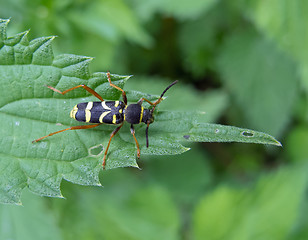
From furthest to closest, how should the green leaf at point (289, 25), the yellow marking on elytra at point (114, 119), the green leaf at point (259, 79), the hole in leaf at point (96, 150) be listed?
the green leaf at point (259, 79)
the green leaf at point (289, 25)
the yellow marking on elytra at point (114, 119)
the hole in leaf at point (96, 150)

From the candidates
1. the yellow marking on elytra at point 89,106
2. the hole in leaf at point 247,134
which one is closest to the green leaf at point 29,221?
the yellow marking on elytra at point 89,106

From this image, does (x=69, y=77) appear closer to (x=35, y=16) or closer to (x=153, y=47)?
(x=35, y=16)

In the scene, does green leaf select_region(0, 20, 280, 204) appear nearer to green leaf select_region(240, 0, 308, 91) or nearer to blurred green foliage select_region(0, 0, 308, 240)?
blurred green foliage select_region(0, 0, 308, 240)

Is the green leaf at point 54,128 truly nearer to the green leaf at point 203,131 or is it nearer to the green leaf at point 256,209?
the green leaf at point 203,131

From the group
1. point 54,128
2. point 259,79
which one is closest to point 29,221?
point 54,128

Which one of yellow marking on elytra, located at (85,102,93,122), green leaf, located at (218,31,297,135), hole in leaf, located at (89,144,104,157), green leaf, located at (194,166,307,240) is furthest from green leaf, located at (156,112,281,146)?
green leaf, located at (218,31,297,135)

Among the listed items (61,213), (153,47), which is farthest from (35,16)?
(61,213)
